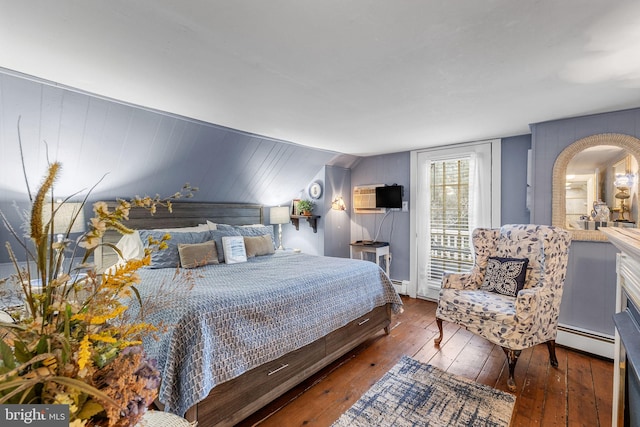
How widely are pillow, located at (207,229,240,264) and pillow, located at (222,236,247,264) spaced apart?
0.18ft

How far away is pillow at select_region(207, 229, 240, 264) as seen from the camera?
10.5 feet

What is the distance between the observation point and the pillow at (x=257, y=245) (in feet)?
11.3

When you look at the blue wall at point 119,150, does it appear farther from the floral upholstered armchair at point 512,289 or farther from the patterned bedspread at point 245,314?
the floral upholstered armchair at point 512,289

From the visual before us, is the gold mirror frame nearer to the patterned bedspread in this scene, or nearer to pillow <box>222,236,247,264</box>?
the patterned bedspread

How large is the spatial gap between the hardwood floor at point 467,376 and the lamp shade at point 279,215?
7.44 feet

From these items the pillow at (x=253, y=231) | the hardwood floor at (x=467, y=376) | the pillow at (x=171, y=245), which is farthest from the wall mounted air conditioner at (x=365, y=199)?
the pillow at (x=171, y=245)

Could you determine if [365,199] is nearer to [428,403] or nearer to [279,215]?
[279,215]

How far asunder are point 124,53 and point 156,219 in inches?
84.1

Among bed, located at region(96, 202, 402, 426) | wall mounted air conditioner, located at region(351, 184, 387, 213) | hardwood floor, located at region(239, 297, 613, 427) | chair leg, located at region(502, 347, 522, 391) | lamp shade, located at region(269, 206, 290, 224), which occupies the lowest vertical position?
hardwood floor, located at region(239, 297, 613, 427)

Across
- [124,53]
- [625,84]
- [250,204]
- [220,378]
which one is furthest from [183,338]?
[625,84]

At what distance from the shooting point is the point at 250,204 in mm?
4527

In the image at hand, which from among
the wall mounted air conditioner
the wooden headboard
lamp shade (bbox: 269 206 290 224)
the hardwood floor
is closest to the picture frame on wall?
lamp shade (bbox: 269 206 290 224)

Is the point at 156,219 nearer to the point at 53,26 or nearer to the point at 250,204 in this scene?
the point at 250,204

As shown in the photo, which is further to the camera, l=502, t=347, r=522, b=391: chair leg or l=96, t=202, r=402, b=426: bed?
l=502, t=347, r=522, b=391: chair leg
